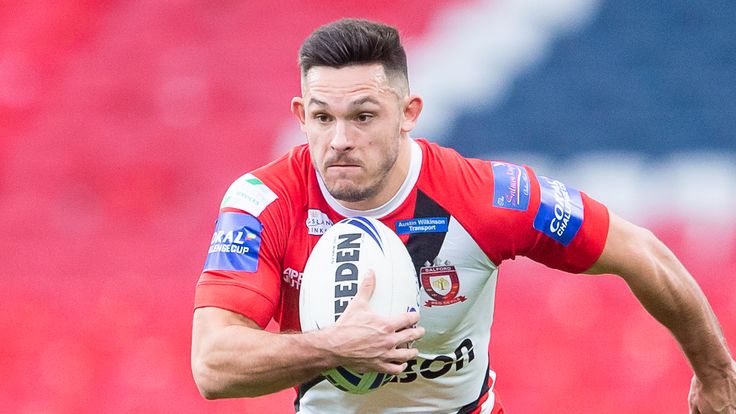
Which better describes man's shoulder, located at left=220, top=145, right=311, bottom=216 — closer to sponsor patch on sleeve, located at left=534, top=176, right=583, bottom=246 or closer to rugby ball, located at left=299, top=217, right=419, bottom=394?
rugby ball, located at left=299, top=217, right=419, bottom=394

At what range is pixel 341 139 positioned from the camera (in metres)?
3.39

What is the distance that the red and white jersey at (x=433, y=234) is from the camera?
3.56 m

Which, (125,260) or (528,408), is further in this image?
(125,260)

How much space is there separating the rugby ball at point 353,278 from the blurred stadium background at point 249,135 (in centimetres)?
318

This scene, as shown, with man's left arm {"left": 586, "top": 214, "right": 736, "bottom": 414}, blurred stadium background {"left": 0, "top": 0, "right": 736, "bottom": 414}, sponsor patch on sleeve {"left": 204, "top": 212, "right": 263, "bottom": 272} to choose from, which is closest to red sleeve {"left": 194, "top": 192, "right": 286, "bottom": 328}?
sponsor patch on sleeve {"left": 204, "top": 212, "right": 263, "bottom": 272}

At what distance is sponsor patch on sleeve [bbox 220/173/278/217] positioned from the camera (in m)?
3.54

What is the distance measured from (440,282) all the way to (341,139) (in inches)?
23.4

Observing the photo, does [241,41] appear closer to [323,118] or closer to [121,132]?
[121,132]

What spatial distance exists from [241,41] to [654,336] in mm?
3212

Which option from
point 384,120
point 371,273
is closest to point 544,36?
point 384,120

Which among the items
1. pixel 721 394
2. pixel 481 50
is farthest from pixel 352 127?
pixel 481 50

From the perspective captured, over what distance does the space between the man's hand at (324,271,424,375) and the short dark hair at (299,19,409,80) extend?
787 millimetres

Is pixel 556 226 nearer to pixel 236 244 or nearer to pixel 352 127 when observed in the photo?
pixel 352 127

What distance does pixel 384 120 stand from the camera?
11.6 ft
